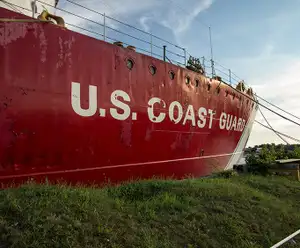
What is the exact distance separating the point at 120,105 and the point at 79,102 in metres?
1.14

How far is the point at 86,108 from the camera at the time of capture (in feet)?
21.3

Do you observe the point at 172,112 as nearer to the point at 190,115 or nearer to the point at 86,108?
the point at 190,115

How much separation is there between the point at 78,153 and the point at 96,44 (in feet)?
7.67

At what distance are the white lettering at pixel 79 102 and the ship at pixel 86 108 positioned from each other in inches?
0.8

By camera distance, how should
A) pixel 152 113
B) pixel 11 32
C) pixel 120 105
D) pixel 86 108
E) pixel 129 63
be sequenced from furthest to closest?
1. pixel 152 113
2. pixel 129 63
3. pixel 120 105
4. pixel 86 108
5. pixel 11 32

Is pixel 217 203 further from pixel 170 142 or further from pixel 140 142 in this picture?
pixel 170 142

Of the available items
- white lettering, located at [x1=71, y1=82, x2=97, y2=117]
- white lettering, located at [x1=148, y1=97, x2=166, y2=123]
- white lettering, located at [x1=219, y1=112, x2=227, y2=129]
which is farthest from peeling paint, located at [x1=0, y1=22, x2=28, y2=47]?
white lettering, located at [x1=219, y1=112, x2=227, y2=129]

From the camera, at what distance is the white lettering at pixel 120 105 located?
23.1 ft

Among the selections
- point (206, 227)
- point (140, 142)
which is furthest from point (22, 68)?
point (206, 227)

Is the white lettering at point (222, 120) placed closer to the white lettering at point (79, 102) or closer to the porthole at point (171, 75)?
the porthole at point (171, 75)

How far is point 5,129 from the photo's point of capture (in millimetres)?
5355

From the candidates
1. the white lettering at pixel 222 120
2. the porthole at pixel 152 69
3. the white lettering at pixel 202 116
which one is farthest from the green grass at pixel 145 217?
the white lettering at pixel 222 120

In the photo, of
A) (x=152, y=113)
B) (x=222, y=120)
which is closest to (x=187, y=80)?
(x=152, y=113)

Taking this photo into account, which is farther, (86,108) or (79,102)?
(86,108)
